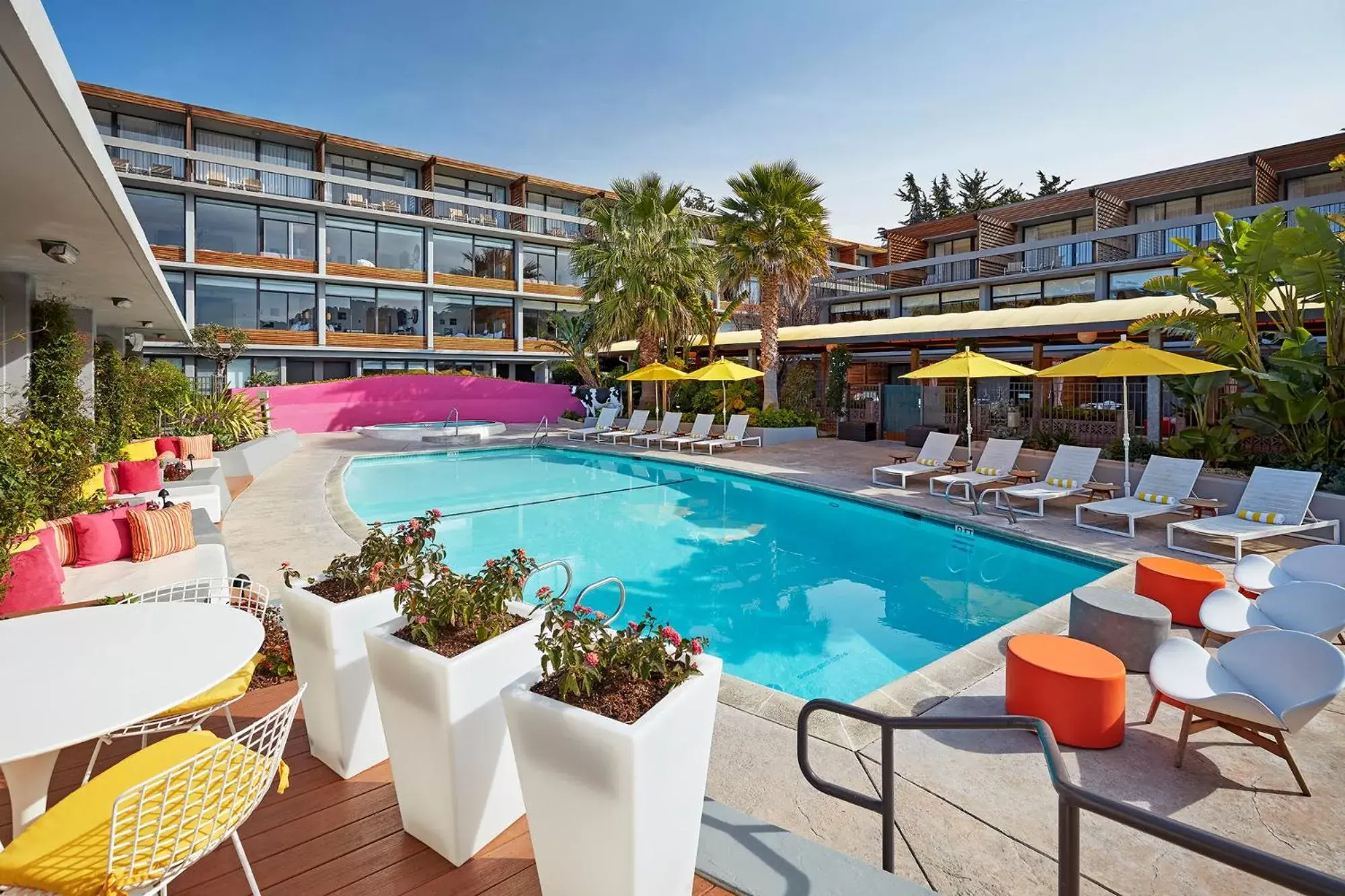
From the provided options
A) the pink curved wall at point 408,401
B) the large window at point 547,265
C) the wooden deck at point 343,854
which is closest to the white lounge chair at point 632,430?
the pink curved wall at point 408,401

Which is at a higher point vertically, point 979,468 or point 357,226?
point 357,226

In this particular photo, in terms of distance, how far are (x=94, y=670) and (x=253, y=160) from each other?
1433 inches

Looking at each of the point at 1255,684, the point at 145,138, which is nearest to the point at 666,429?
the point at 1255,684

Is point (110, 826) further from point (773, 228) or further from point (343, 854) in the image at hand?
point (773, 228)

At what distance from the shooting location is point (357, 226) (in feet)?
105

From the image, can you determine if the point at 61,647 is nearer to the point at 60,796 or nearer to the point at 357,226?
the point at 60,796

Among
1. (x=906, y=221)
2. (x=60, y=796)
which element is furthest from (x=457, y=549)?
(x=906, y=221)

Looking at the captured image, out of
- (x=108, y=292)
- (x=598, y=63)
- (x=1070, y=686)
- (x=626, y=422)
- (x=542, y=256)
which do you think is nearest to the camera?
(x=1070, y=686)

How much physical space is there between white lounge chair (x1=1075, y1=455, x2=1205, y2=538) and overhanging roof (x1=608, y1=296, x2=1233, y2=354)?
14.0 feet

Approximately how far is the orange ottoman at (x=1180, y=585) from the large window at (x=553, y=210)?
3560cm

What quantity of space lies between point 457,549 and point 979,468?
9587 millimetres

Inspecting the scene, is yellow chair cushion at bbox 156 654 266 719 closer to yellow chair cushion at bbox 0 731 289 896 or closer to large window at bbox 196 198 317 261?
yellow chair cushion at bbox 0 731 289 896

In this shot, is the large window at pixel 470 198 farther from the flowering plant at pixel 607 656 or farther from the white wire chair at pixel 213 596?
the flowering plant at pixel 607 656

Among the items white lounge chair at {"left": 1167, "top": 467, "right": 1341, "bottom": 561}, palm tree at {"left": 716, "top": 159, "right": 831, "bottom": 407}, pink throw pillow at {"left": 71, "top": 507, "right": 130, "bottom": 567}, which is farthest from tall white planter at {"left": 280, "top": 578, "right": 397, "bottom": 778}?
palm tree at {"left": 716, "top": 159, "right": 831, "bottom": 407}
